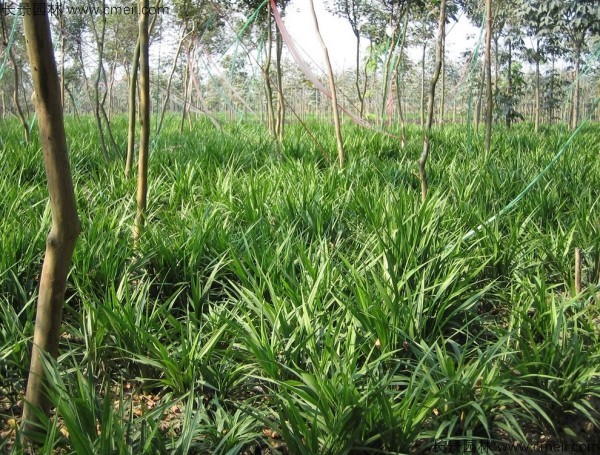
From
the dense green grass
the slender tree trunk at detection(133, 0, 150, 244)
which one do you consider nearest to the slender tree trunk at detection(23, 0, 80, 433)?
the dense green grass

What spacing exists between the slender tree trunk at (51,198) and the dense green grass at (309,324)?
59mm

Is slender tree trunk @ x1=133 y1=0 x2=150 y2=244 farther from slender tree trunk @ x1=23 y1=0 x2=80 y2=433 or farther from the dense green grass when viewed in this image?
slender tree trunk @ x1=23 y1=0 x2=80 y2=433

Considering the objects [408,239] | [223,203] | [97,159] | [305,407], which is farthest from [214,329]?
[97,159]

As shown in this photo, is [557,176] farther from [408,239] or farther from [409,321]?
[409,321]

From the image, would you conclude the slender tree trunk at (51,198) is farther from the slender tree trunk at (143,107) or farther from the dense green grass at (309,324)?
the slender tree trunk at (143,107)

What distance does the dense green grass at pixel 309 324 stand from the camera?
140cm

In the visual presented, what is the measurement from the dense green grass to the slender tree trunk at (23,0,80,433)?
0.06 meters

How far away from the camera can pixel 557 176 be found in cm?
369

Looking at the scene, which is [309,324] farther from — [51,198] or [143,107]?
[143,107]

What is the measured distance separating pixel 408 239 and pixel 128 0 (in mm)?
5841

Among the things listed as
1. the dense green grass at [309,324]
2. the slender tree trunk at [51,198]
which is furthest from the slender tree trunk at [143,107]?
the slender tree trunk at [51,198]

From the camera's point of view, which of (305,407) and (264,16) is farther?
(264,16)

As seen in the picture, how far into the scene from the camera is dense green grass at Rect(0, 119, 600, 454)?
1.40 meters

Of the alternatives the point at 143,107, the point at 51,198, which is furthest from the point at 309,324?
the point at 143,107
